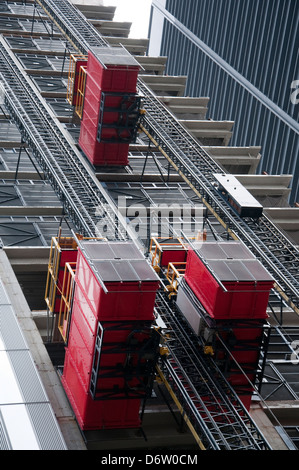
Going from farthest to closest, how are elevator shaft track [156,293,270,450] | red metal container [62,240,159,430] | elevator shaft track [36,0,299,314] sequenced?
1. elevator shaft track [36,0,299,314]
2. red metal container [62,240,159,430]
3. elevator shaft track [156,293,270,450]

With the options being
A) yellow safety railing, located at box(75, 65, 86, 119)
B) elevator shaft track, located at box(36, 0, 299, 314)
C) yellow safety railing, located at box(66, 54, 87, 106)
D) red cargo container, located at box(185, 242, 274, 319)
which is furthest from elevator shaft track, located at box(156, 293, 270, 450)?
yellow safety railing, located at box(66, 54, 87, 106)

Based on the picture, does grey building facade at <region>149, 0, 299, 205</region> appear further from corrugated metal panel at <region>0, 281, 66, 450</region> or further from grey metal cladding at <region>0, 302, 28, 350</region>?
corrugated metal panel at <region>0, 281, 66, 450</region>

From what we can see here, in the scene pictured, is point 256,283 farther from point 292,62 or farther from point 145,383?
point 292,62

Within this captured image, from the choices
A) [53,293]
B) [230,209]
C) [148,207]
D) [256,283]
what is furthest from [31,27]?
[256,283]

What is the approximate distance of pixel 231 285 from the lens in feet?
101

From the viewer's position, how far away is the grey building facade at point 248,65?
204 feet

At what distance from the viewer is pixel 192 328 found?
32656 millimetres

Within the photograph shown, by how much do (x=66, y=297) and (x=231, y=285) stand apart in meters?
5.93

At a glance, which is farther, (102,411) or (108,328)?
(102,411)

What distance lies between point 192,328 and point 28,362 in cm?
571

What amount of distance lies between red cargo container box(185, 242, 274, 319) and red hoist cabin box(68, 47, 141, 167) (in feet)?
54.8

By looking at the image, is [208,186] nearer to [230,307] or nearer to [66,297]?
[66,297]

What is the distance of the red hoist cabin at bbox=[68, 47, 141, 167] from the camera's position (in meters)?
47.0

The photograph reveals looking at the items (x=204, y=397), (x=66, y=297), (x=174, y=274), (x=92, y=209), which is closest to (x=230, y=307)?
(x=204, y=397)
